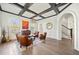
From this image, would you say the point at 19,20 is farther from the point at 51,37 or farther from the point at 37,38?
the point at 51,37

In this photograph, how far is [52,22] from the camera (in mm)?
2365

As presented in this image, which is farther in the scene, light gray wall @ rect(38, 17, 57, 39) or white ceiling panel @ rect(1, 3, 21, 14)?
light gray wall @ rect(38, 17, 57, 39)

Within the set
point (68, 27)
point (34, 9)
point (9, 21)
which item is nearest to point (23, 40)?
point (9, 21)

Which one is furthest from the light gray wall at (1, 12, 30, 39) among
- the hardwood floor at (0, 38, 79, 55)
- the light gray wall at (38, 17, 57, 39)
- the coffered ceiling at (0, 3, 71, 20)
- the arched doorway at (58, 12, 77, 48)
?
the arched doorway at (58, 12, 77, 48)

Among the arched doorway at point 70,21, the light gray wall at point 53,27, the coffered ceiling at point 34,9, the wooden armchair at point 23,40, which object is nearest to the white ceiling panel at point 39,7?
the coffered ceiling at point 34,9

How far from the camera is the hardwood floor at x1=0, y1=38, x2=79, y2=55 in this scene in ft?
7.50

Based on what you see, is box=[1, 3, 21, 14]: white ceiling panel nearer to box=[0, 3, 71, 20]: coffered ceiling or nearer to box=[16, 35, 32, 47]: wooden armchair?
box=[0, 3, 71, 20]: coffered ceiling

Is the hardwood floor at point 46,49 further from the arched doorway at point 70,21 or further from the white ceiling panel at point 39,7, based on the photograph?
the white ceiling panel at point 39,7

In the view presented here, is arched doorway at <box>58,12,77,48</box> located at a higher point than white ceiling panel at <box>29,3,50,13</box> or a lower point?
lower

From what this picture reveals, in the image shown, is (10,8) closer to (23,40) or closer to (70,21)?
(23,40)

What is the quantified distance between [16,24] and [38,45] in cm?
63

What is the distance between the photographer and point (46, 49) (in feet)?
7.67
